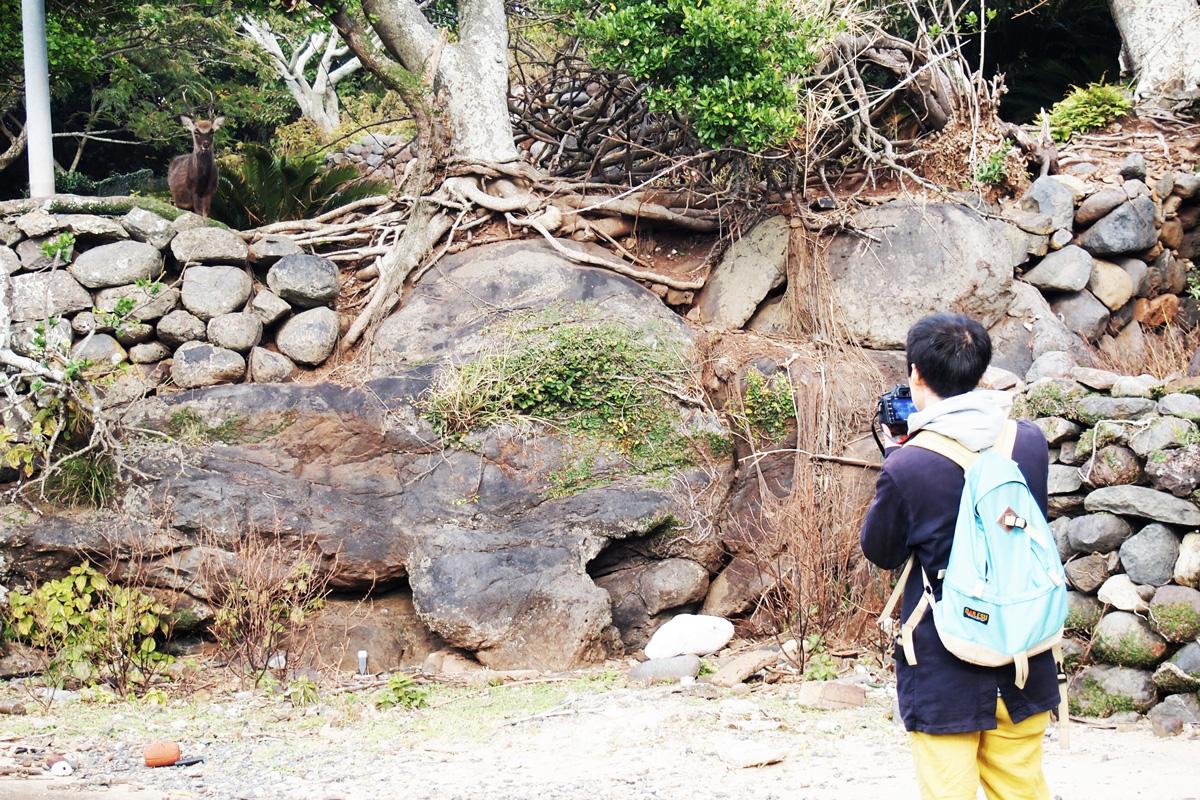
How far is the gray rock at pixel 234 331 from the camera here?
28.9 feet

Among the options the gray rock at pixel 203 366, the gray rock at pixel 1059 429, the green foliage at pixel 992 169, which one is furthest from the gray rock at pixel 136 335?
the green foliage at pixel 992 169

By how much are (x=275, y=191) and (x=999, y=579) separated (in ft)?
28.9

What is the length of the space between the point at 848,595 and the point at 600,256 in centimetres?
404

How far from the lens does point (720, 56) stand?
890 cm

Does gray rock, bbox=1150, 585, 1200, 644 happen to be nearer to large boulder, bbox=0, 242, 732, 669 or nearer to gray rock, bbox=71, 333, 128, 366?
large boulder, bbox=0, 242, 732, 669

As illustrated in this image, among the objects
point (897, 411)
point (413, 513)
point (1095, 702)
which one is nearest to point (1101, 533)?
point (1095, 702)

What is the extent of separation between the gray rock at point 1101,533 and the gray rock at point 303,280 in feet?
19.3

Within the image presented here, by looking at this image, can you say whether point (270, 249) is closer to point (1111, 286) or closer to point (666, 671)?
point (666, 671)

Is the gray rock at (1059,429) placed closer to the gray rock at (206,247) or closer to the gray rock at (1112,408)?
the gray rock at (1112,408)

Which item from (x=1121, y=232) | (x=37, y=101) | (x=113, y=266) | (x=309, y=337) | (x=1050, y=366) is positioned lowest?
(x=1050, y=366)

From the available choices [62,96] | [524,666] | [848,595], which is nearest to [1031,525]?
[848,595]

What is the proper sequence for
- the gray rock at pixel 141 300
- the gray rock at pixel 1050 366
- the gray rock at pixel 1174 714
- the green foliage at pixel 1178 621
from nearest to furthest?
the gray rock at pixel 1174 714
the green foliage at pixel 1178 621
the gray rock at pixel 1050 366
the gray rock at pixel 141 300

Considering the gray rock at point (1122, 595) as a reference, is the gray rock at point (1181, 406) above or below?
above

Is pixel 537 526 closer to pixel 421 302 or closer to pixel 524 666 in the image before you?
pixel 524 666
